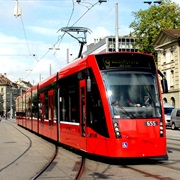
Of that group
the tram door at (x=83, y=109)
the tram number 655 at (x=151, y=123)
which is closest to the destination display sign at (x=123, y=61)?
the tram door at (x=83, y=109)

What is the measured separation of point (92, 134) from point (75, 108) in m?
1.73

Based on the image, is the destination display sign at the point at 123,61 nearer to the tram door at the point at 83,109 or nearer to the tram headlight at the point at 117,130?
the tram door at the point at 83,109

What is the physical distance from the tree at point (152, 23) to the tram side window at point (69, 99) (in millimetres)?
41657

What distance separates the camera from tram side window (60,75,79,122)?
12.8 m

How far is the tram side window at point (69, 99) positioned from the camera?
12.8 meters

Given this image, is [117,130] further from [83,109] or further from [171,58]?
[171,58]

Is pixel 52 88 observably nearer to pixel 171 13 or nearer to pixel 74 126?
pixel 74 126

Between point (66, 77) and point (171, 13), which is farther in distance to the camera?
point (171, 13)

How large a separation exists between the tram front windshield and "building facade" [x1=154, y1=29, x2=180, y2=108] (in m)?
38.9

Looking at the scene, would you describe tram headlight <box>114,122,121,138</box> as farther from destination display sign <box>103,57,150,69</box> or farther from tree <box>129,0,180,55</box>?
tree <box>129,0,180,55</box>

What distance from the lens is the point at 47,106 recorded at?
61.4 ft

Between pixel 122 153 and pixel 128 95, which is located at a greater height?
pixel 128 95

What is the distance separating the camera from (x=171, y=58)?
171ft

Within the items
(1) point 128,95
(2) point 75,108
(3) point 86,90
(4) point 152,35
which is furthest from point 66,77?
(4) point 152,35
